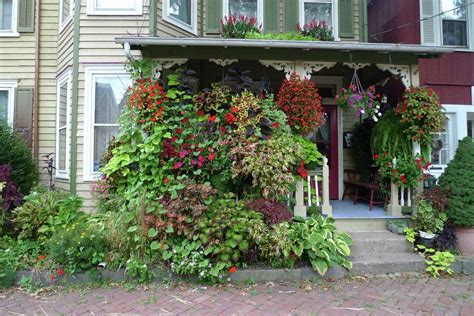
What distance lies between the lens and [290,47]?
16.9ft

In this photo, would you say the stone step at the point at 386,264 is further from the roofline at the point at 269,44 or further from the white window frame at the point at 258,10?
the white window frame at the point at 258,10

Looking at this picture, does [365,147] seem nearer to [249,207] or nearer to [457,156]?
[457,156]

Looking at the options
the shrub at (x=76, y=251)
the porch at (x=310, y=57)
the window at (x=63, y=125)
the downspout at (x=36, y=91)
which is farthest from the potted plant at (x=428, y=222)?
the downspout at (x=36, y=91)

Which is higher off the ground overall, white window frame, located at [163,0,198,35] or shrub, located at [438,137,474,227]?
white window frame, located at [163,0,198,35]

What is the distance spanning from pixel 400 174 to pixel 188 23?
5212 mm

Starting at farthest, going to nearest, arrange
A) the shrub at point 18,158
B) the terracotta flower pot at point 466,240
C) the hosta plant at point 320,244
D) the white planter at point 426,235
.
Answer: the shrub at point 18,158
the terracotta flower pot at point 466,240
the white planter at point 426,235
the hosta plant at point 320,244

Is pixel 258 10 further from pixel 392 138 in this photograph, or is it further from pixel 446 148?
pixel 446 148

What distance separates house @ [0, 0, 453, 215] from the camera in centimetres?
535

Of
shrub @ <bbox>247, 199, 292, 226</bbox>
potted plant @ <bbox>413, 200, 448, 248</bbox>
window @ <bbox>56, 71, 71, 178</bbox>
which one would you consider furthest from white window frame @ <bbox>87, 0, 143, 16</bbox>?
potted plant @ <bbox>413, 200, 448, 248</bbox>

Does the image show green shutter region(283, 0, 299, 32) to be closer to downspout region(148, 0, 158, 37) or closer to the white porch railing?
downspout region(148, 0, 158, 37)

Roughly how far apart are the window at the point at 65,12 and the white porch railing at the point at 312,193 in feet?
18.0

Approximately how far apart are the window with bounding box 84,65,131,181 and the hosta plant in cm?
375

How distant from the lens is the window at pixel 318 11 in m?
7.48

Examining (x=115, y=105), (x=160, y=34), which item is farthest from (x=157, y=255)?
(x=160, y=34)
